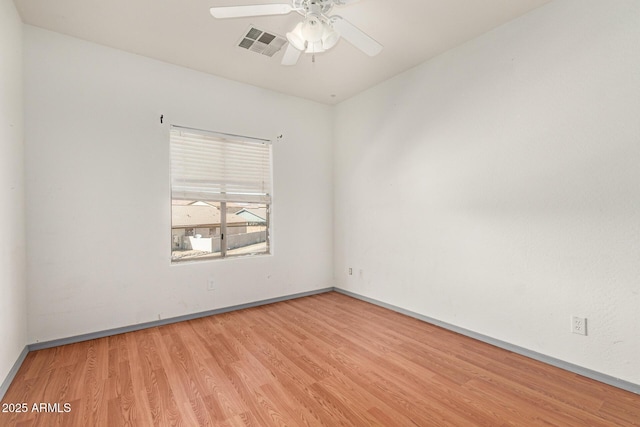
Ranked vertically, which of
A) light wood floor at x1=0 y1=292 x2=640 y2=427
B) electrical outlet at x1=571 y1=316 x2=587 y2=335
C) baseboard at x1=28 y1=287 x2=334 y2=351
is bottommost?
light wood floor at x1=0 y1=292 x2=640 y2=427

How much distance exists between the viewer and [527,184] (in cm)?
256

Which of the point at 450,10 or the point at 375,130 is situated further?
the point at 375,130

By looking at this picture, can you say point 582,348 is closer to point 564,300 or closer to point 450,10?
point 564,300

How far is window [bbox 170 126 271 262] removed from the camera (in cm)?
346

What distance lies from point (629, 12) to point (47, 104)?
4723mm

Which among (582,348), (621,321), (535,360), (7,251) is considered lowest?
(535,360)

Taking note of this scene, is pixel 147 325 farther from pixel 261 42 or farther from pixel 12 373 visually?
pixel 261 42

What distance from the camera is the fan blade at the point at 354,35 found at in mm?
2039

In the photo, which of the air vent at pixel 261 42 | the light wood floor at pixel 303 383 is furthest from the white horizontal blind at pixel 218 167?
the light wood floor at pixel 303 383

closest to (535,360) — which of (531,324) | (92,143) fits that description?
(531,324)

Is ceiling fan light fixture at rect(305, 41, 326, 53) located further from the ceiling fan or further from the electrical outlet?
the electrical outlet

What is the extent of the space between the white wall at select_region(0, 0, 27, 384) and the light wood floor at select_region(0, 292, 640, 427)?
0.33 metres

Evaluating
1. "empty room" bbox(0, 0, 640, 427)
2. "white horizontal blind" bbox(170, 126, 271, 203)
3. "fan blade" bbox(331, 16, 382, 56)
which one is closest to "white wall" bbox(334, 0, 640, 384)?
"empty room" bbox(0, 0, 640, 427)

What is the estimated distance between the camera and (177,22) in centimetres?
263
